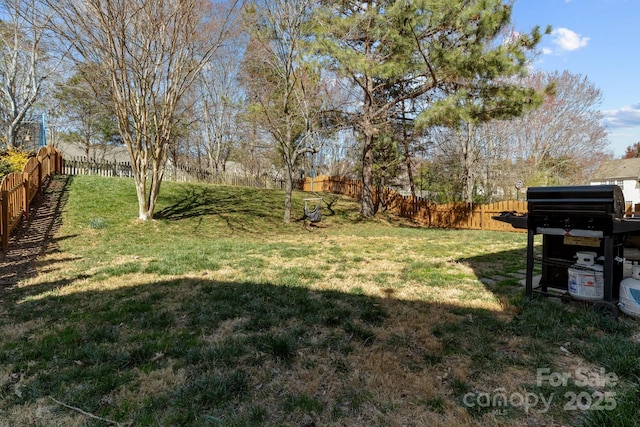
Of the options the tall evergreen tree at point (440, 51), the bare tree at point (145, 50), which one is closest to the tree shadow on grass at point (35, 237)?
the bare tree at point (145, 50)

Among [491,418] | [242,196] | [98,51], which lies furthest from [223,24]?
[491,418]

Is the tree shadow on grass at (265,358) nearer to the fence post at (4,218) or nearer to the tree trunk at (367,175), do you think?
the fence post at (4,218)

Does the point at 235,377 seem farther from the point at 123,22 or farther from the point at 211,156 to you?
the point at 211,156

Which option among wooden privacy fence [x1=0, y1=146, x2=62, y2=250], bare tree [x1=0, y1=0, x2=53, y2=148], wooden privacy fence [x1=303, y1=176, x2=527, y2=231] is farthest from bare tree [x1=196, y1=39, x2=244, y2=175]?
wooden privacy fence [x1=303, y1=176, x2=527, y2=231]

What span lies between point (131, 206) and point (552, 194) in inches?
418

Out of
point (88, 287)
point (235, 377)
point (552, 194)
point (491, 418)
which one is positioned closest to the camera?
point (491, 418)

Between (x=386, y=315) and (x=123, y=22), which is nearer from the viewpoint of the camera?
(x=386, y=315)

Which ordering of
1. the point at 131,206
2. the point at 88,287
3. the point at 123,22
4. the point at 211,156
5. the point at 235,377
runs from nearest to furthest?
the point at 235,377
the point at 88,287
the point at 123,22
the point at 131,206
the point at 211,156

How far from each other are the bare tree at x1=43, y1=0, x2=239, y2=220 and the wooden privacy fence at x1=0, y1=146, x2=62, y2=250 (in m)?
2.40

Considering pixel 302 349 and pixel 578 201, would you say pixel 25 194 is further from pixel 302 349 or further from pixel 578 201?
pixel 578 201

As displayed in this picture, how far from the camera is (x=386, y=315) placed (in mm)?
3189

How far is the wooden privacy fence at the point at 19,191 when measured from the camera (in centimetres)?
609

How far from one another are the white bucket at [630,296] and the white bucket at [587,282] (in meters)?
0.14

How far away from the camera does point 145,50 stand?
25.4 ft
